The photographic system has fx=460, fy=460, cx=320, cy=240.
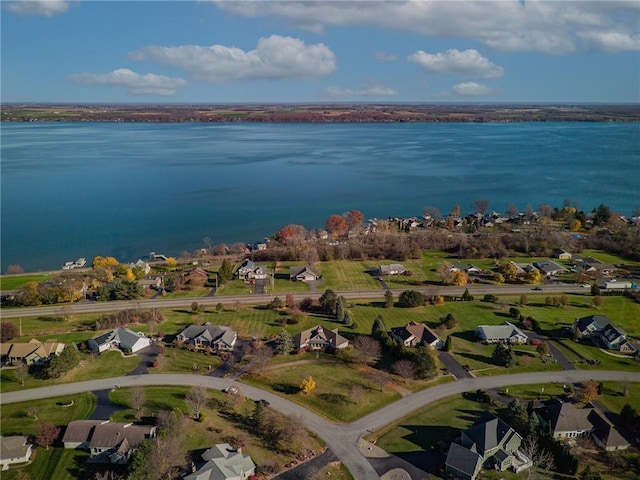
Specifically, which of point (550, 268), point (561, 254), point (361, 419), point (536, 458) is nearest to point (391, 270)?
point (550, 268)

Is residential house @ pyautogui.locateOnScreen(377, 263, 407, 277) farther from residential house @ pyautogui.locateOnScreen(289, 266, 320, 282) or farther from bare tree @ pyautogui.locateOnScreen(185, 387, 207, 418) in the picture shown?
bare tree @ pyautogui.locateOnScreen(185, 387, 207, 418)

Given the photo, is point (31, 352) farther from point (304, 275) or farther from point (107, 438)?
point (304, 275)

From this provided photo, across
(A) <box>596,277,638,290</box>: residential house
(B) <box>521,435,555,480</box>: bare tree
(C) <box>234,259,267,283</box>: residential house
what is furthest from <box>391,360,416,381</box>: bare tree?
(A) <box>596,277,638,290</box>: residential house

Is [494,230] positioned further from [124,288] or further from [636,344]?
[124,288]

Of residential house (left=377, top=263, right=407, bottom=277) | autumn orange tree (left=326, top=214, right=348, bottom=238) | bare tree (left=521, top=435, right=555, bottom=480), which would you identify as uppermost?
autumn orange tree (left=326, top=214, right=348, bottom=238)

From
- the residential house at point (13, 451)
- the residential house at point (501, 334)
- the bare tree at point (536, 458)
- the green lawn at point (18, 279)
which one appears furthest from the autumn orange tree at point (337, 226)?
the residential house at point (13, 451)

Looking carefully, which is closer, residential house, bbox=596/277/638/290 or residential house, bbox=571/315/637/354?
residential house, bbox=571/315/637/354
